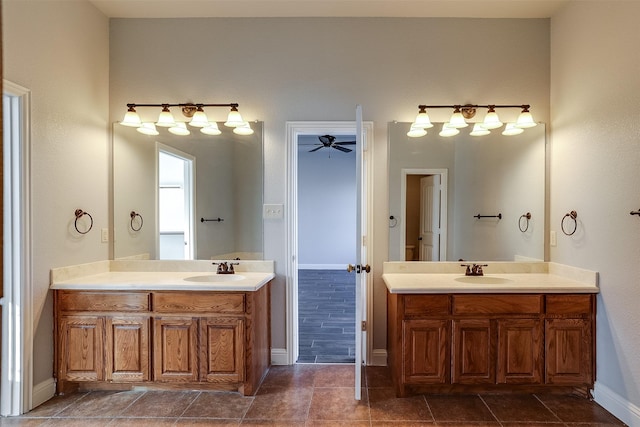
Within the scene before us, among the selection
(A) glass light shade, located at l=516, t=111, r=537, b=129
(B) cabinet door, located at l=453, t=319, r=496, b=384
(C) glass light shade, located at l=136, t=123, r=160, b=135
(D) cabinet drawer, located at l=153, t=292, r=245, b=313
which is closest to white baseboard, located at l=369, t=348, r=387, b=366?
(B) cabinet door, located at l=453, t=319, r=496, b=384

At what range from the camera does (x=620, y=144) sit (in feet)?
7.83

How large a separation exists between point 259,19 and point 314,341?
289cm

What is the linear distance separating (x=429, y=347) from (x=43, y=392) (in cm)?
257

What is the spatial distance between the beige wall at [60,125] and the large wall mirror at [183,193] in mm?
161

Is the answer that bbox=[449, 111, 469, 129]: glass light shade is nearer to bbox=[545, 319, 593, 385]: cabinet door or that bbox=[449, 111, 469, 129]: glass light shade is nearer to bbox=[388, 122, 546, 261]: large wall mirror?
bbox=[388, 122, 546, 261]: large wall mirror

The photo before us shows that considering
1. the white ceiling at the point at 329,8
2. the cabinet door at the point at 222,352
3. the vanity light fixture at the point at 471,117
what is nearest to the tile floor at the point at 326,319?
the cabinet door at the point at 222,352

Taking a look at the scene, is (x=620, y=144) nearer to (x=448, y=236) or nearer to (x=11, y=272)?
(x=448, y=236)

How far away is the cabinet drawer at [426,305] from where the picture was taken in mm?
2580

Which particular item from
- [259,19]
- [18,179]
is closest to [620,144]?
[259,19]

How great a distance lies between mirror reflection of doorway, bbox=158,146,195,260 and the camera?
10.5 feet

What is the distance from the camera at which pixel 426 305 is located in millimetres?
2582

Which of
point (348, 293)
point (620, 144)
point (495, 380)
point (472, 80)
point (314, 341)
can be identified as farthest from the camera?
point (348, 293)

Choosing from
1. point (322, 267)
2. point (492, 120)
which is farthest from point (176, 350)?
point (322, 267)

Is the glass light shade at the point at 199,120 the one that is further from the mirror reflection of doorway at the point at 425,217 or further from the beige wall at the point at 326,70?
the mirror reflection of doorway at the point at 425,217
